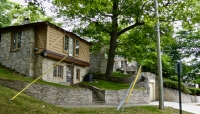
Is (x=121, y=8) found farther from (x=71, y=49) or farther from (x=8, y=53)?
(x=8, y=53)

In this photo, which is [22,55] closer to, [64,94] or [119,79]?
[64,94]

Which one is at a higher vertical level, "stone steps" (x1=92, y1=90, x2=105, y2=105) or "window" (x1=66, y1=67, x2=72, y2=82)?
"window" (x1=66, y1=67, x2=72, y2=82)

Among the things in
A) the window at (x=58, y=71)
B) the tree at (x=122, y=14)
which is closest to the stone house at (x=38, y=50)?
the window at (x=58, y=71)

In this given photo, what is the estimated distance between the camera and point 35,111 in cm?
817

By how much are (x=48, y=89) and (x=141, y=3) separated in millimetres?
10405

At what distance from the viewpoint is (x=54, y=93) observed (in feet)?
42.5

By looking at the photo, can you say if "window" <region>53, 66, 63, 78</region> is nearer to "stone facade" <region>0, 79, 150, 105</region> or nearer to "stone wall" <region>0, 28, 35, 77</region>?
"stone wall" <region>0, 28, 35, 77</region>

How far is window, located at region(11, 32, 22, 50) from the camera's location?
16.6 m

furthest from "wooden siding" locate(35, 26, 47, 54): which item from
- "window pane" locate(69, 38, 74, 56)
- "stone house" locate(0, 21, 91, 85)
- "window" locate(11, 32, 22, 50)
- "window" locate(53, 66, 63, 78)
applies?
"window pane" locate(69, 38, 74, 56)

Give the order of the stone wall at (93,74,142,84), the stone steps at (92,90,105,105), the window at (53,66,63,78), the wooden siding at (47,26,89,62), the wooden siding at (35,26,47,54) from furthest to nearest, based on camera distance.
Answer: the stone wall at (93,74,142,84) → the window at (53,66,63,78) → the wooden siding at (47,26,89,62) → the wooden siding at (35,26,47,54) → the stone steps at (92,90,105,105)

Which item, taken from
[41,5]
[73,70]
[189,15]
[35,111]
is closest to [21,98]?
[35,111]

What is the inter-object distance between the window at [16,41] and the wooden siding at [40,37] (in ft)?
5.12

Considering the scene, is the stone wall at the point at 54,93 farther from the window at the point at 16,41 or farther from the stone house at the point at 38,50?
the window at the point at 16,41

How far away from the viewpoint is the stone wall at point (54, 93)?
12.1 metres
